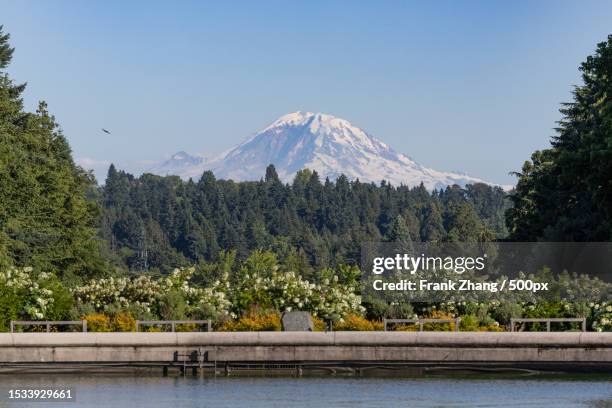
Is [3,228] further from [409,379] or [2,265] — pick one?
[409,379]

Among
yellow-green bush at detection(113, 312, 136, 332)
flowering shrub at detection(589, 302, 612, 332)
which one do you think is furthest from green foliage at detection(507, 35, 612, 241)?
yellow-green bush at detection(113, 312, 136, 332)

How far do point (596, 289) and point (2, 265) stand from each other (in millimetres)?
32491

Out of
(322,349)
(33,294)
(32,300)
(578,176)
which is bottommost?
(322,349)

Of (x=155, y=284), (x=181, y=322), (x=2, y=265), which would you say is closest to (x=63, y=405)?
(x=181, y=322)

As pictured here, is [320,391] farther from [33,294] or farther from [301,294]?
[33,294]

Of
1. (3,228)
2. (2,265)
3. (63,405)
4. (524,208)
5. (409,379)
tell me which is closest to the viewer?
(63,405)

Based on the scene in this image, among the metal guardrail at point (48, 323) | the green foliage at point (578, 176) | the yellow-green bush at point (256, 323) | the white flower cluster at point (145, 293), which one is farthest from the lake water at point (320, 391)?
the green foliage at point (578, 176)

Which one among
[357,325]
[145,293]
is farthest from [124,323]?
[357,325]

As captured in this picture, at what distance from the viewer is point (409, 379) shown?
3428 centimetres

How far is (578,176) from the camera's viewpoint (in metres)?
62.5

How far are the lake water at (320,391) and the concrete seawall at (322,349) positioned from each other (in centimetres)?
59

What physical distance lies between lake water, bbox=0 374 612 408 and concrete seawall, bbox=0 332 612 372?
590 mm

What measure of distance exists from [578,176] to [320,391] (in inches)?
1305

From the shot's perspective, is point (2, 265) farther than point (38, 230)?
No
